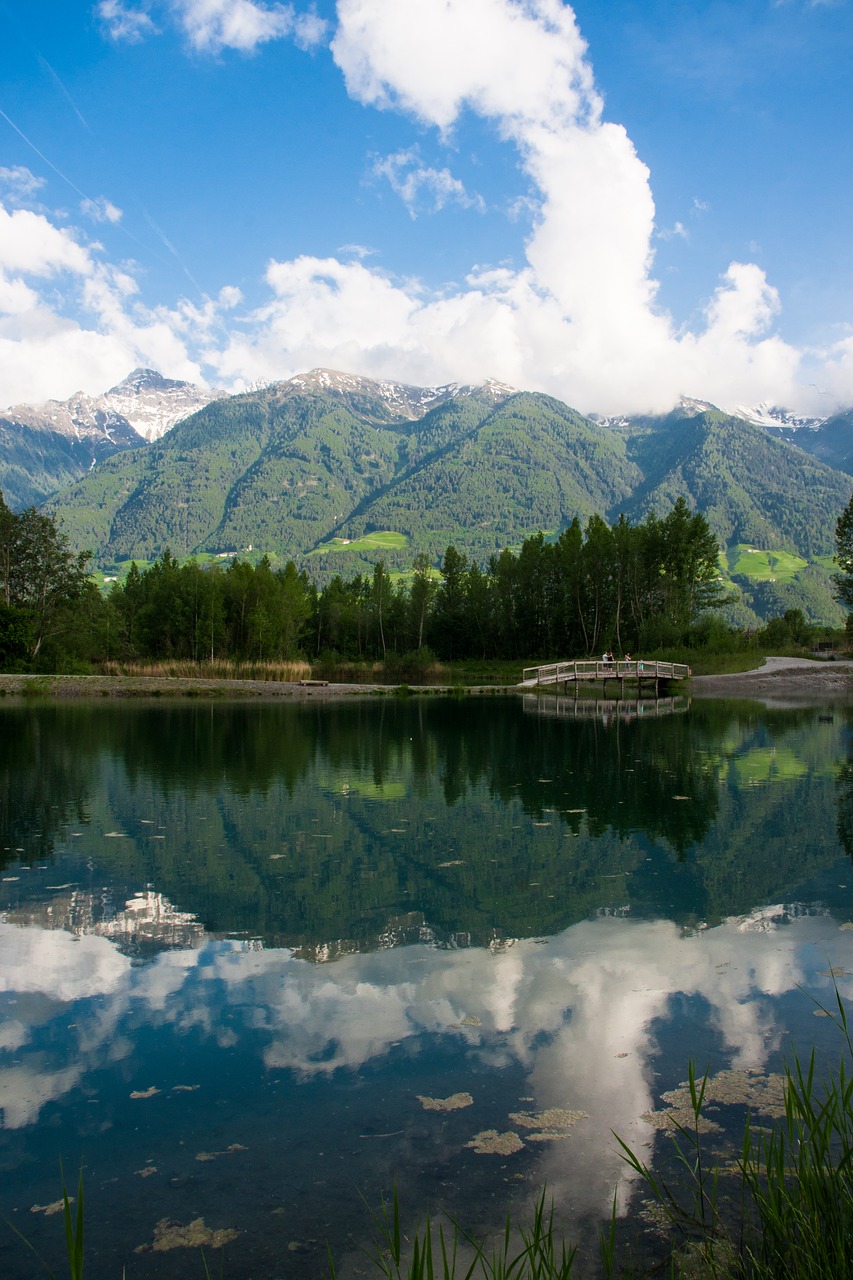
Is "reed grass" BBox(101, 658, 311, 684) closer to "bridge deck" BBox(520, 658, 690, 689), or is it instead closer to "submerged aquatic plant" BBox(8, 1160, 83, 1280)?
"bridge deck" BBox(520, 658, 690, 689)

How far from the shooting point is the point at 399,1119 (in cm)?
559

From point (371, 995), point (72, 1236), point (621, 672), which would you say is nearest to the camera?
point (72, 1236)

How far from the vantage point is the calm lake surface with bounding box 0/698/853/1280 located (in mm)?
4871

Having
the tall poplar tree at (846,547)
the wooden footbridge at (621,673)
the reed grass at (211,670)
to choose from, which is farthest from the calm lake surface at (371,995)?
the tall poplar tree at (846,547)

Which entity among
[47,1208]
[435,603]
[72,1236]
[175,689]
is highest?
[435,603]

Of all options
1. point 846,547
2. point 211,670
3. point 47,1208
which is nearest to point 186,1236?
point 47,1208

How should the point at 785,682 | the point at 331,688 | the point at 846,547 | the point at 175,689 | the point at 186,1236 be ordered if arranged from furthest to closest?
the point at 846,547 < the point at 785,682 < the point at 331,688 < the point at 175,689 < the point at 186,1236

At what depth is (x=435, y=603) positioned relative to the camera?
345 ft

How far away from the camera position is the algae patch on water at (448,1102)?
5.73 meters

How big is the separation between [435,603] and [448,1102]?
9970 centimetres

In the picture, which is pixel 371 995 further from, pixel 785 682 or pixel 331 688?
pixel 785 682

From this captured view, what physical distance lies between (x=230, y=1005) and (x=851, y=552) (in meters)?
81.9

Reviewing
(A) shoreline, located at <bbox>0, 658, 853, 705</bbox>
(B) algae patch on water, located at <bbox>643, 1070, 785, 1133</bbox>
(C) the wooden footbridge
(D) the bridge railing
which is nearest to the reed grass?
(A) shoreline, located at <bbox>0, 658, 853, 705</bbox>

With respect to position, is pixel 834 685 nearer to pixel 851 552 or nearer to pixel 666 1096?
pixel 851 552
